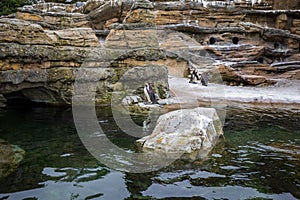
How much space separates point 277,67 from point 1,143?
1626cm

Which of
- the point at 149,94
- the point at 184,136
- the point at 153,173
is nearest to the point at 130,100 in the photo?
the point at 149,94

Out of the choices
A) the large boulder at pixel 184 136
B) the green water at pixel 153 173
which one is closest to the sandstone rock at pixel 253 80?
the green water at pixel 153 173

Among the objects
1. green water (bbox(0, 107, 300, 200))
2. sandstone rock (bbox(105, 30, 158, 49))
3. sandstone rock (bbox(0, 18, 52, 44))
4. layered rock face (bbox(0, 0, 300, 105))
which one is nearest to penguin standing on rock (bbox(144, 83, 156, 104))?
layered rock face (bbox(0, 0, 300, 105))

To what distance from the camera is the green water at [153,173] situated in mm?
→ 3594

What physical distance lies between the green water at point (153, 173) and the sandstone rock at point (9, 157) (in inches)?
4.6

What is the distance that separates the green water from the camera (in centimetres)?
359

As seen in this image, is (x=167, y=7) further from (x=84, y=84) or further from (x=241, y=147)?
(x=241, y=147)

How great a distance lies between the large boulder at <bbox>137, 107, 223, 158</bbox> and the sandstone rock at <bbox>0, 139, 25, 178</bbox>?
2.06 meters

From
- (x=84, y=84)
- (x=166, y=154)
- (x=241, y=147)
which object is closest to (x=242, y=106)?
(x=241, y=147)

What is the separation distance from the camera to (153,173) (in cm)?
415

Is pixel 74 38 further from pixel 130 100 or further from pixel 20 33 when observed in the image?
pixel 130 100

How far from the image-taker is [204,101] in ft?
34.9

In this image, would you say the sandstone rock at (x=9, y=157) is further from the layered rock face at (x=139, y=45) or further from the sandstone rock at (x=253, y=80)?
the sandstone rock at (x=253, y=80)

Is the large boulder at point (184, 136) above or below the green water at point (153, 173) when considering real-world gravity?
above
